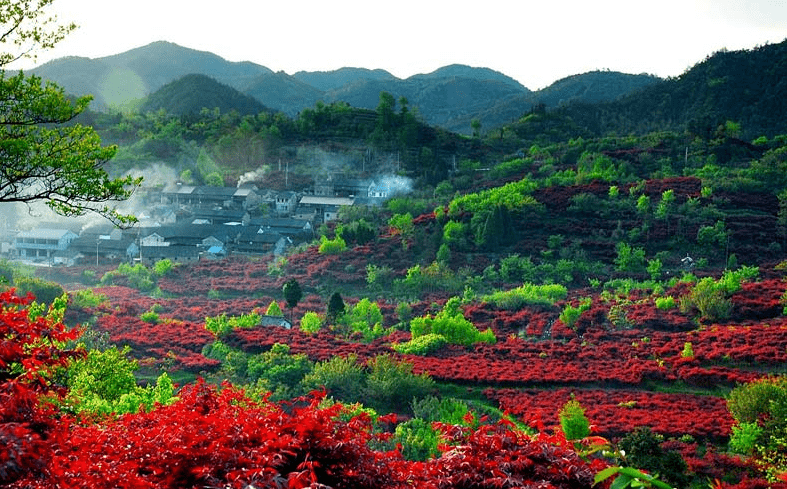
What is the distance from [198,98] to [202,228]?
70458 millimetres

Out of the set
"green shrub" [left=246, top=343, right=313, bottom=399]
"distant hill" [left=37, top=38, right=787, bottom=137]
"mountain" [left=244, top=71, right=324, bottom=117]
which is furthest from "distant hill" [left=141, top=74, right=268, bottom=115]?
"green shrub" [left=246, top=343, right=313, bottom=399]

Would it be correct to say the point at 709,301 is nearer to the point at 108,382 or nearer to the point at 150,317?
the point at 108,382

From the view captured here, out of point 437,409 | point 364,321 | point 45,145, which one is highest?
point 45,145

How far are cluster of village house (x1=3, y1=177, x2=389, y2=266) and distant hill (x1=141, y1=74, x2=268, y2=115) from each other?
2211 inches

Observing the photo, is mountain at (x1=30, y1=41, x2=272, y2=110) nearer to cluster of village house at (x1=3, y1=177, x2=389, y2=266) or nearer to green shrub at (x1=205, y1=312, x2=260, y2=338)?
cluster of village house at (x1=3, y1=177, x2=389, y2=266)

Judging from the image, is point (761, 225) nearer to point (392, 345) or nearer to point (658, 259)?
point (658, 259)

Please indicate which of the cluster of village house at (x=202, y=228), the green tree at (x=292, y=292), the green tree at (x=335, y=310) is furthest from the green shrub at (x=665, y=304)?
the cluster of village house at (x=202, y=228)

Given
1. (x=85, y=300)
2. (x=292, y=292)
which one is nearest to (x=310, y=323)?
(x=292, y=292)

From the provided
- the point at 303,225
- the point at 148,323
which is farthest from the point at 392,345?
the point at 303,225

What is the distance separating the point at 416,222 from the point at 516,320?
13.9 meters

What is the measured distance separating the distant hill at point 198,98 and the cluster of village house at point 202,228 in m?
56.2

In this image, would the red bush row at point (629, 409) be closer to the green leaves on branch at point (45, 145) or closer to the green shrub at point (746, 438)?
the green shrub at point (746, 438)

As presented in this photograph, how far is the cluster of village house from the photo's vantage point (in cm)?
4247

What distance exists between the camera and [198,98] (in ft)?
359
